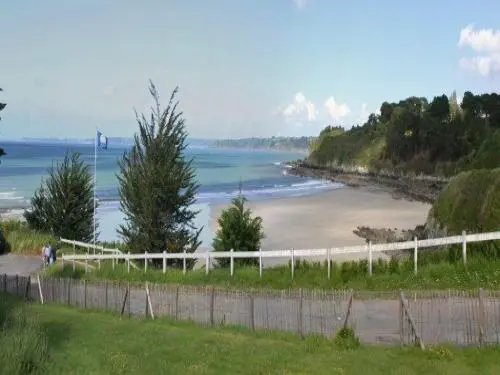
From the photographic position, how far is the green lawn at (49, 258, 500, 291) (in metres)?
17.9

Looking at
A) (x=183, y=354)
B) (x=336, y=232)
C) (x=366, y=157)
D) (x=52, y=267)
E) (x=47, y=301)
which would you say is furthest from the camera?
(x=366, y=157)

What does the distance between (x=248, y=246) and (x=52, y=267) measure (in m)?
10.3

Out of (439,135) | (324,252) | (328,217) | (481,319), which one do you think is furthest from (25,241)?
(439,135)

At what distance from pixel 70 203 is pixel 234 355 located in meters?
28.8

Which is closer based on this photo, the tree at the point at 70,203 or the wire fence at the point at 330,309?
the wire fence at the point at 330,309

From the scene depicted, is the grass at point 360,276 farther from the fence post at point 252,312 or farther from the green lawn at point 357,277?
the fence post at point 252,312

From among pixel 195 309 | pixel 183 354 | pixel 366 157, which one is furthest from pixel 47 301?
pixel 366 157

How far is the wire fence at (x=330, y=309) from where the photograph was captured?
13531mm

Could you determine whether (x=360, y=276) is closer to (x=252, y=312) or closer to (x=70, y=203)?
(x=252, y=312)

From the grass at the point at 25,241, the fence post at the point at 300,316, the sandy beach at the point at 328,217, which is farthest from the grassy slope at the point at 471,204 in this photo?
the grass at the point at 25,241

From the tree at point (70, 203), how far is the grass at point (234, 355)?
24.4m

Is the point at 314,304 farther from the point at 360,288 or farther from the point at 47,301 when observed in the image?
the point at 47,301

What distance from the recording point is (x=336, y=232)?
50562mm

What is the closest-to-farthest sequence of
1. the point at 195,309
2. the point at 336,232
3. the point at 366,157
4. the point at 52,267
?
the point at 195,309, the point at 52,267, the point at 336,232, the point at 366,157
